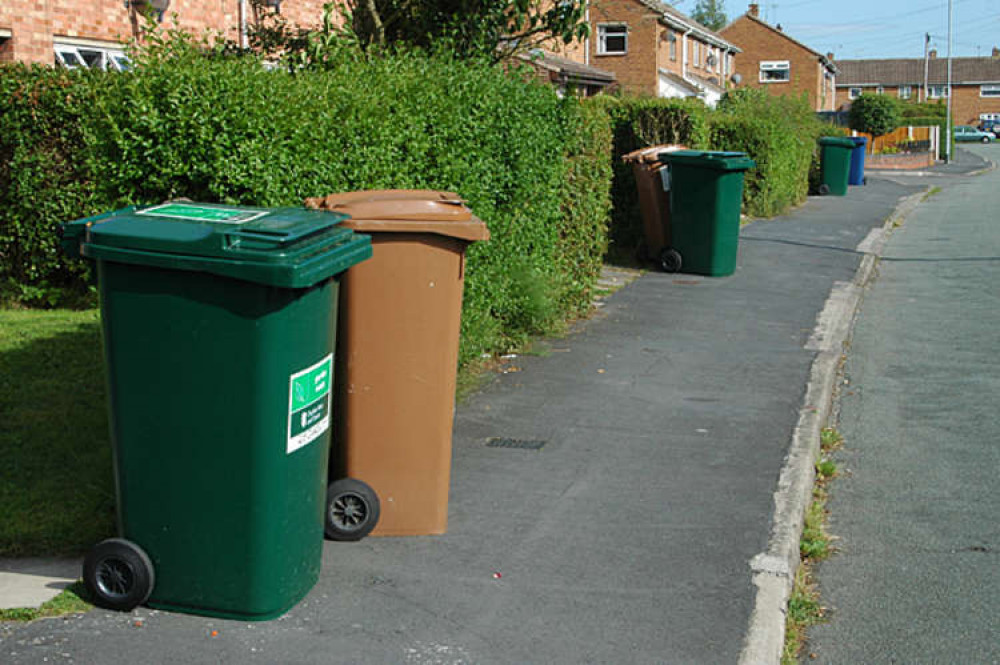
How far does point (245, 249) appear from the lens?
360cm

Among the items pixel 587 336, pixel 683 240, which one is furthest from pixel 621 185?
pixel 587 336

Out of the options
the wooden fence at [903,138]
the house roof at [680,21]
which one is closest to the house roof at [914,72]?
the house roof at [680,21]

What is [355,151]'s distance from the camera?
19.7ft

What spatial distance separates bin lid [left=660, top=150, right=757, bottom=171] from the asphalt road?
216 cm

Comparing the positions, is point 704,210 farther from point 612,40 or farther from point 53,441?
point 612,40

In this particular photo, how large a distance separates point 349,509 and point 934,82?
116 meters

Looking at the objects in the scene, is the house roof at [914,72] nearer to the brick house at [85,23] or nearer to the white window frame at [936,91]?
the white window frame at [936,91]

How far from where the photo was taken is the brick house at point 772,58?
67750 millimetres

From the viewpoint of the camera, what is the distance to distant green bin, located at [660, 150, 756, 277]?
42.1 feet

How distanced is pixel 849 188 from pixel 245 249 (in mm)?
30789

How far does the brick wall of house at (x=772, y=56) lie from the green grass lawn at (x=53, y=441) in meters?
64.1

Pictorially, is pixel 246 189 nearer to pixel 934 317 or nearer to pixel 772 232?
pixel 934 317

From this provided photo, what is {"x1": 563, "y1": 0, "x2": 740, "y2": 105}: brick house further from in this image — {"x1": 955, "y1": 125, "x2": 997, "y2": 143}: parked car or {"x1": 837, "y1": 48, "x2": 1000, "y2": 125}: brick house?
{"x1": 837, "y1": 48, "x2": 1000, "y2": 125}: brick house

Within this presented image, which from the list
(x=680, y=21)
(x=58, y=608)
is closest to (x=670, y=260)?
(x=58, y=608)
